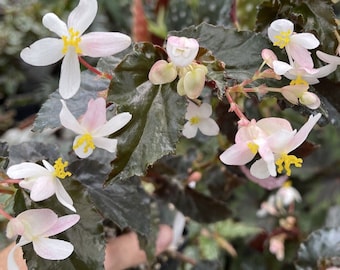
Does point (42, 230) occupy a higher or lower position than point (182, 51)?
lower

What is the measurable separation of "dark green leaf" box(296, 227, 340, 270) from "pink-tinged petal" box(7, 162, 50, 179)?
375 mm

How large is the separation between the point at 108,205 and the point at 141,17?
22.1 inches

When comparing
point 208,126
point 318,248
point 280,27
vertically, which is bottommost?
point 318,248

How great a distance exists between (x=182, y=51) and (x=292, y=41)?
9cm

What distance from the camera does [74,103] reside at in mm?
521

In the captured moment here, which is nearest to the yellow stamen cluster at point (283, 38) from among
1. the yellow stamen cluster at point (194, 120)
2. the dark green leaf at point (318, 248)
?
the yellow stamen cluster at point (194, 120)

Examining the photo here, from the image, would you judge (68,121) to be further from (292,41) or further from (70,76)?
(292,41)

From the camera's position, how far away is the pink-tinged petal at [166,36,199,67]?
1.34 feet

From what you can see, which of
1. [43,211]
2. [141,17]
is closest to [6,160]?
[43,211]

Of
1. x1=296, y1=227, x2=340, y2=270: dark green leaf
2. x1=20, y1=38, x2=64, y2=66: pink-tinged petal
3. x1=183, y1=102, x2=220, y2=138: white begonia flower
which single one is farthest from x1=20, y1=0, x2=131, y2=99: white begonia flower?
x1=296, y1=227, x2=340, y2=270: dark green leaf

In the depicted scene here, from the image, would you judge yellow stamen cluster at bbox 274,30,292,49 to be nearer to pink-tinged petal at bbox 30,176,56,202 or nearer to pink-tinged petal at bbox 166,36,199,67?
pink-tinged petal at bbox 166,36,199,67

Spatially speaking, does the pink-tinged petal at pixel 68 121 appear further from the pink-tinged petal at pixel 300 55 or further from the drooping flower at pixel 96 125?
the pink-tinged petal at pixel 300 55

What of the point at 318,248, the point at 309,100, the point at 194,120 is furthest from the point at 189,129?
the point at 318,248

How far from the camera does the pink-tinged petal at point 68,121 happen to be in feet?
1.30
